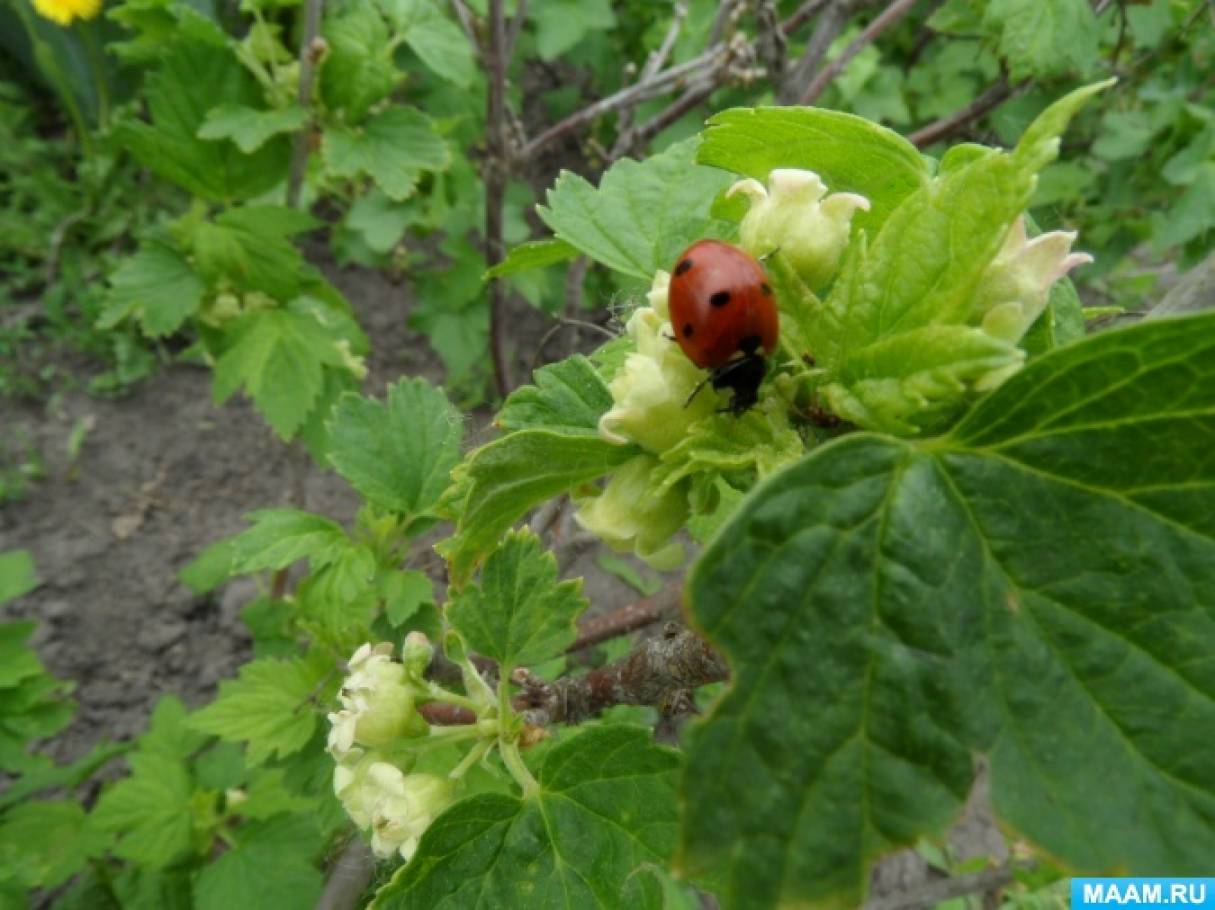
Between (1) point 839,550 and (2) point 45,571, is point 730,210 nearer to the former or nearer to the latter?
(1) point 839,550

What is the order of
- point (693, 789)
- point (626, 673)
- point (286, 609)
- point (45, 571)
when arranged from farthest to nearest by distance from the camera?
point (45, 571), point (286, 609), point (626, 673), point (693, 789)

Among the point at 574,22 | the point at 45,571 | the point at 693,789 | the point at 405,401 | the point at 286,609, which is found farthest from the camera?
the point at 574,22

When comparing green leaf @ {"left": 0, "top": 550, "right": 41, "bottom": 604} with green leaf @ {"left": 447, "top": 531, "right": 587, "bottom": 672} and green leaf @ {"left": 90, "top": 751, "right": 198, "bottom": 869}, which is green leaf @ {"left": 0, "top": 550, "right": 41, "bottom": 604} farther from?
green leaf @ {"left": 447, "top": 531, "right": 587, "bottom": 672}

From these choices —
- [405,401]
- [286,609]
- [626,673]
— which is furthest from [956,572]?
[286,609]

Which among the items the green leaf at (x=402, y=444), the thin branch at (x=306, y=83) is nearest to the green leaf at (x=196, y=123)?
the thin branch at (x=306, y=83)

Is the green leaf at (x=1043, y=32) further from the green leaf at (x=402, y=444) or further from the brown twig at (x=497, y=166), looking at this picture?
the green leaf at (x=402, y=444)

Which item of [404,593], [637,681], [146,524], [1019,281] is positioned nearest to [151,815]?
[404,593]

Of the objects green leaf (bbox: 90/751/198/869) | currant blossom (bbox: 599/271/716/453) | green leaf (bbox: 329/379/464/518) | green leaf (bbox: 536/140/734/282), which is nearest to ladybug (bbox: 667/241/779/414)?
currant blossom (bbox: 599/271/716/453)
